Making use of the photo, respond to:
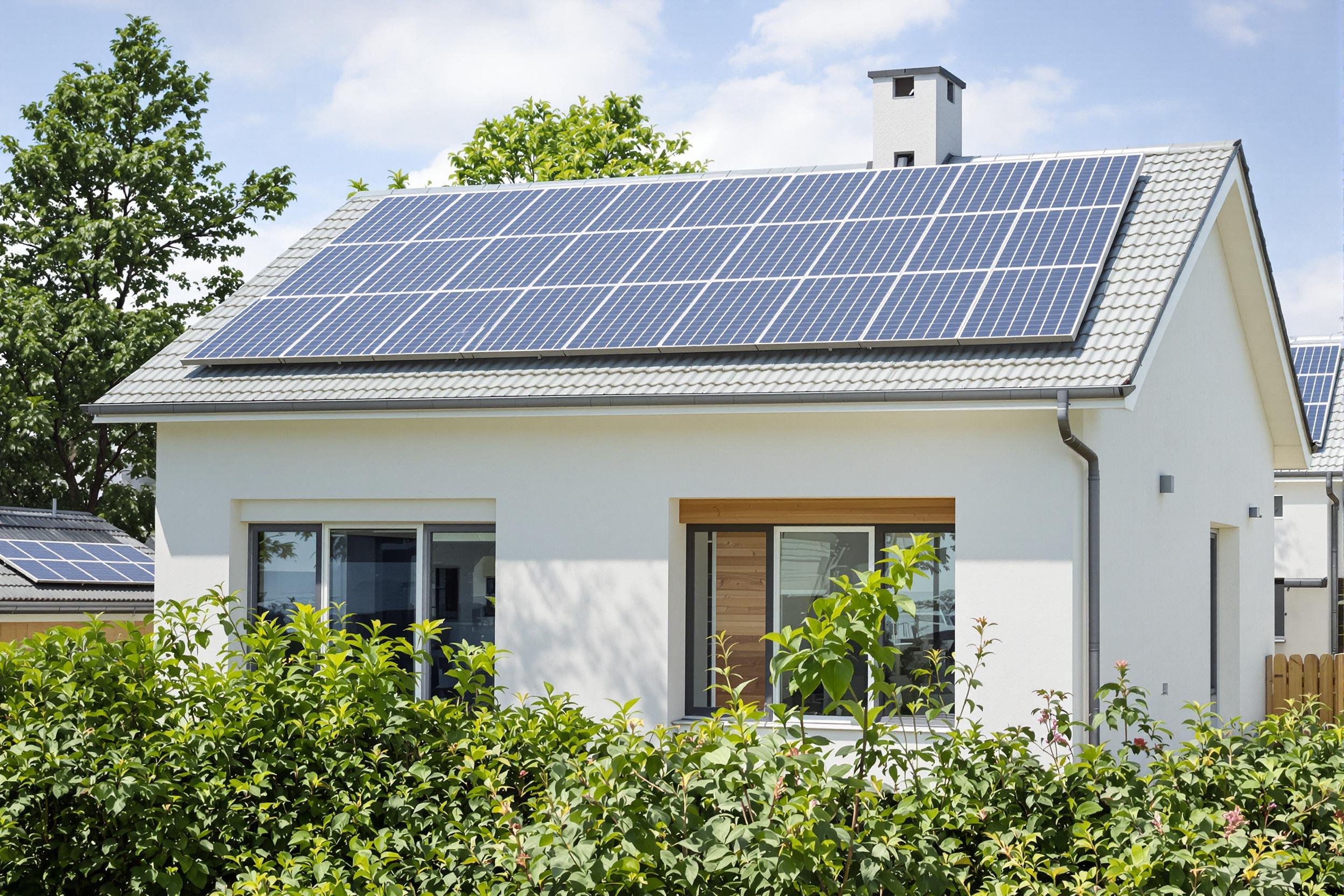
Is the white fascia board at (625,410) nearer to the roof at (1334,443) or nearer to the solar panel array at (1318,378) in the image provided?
the roof at (1334,443)

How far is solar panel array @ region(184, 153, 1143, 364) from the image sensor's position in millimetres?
12469

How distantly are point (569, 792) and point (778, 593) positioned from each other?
7.43m

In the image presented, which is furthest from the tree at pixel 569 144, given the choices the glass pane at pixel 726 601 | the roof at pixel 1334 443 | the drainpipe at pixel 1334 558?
the glass pane at pixel 726 601

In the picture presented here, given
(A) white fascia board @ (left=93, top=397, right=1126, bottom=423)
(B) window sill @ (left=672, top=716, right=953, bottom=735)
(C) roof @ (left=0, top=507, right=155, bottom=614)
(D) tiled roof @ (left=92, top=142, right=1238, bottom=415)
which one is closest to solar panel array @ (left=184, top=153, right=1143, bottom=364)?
(D) tiled roof @ (left=92, top=142, right=1238, bottom=415)

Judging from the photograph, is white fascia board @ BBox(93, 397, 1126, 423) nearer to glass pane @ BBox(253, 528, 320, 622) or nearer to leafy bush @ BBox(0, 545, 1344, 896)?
glass pane @ BBox(253, 528, 320, 622)

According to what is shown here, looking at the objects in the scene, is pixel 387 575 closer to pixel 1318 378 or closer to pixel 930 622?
pixel 930 622

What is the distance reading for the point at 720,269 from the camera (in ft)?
45.8

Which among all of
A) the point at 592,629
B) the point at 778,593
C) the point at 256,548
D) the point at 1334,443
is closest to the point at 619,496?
the point at 592,629

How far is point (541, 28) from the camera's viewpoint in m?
19.6

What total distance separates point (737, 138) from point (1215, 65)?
19.0 meters

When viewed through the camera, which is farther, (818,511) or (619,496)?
(619,496)

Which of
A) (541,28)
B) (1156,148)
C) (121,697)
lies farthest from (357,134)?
(121,697)

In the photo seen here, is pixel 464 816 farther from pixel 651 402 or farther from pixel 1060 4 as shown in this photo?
pixel 1060 4

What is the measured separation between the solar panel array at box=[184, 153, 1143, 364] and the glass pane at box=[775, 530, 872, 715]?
1767 millimetres
